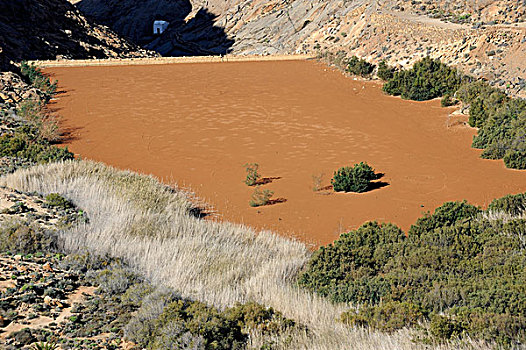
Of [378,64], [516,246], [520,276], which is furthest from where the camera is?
[378,64]

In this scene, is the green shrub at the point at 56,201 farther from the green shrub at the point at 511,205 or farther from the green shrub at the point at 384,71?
the green shrub at the point at 384,71

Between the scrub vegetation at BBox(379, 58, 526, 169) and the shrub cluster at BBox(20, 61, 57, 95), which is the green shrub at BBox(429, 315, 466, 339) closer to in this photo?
the scrub vegetation at BBox(379, 58, 526, 169)

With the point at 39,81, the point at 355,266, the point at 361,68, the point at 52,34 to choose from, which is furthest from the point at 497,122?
the point at 52,34

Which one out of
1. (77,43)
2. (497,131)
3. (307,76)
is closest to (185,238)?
(497,131)

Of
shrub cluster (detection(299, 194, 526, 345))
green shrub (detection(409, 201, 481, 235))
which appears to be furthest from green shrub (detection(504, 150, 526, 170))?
green shrub (detection(409, 201, 481, 235))

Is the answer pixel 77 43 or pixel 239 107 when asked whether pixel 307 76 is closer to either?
pixel 239 107

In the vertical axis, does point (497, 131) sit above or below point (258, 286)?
below
